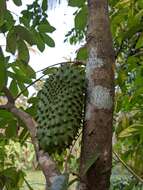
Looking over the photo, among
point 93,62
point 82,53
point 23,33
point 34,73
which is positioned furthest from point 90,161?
point 23,33

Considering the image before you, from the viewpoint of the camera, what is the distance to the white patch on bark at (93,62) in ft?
2.40

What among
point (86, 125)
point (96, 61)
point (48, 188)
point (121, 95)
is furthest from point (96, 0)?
point (121, 95)

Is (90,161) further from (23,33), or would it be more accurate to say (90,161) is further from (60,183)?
(23,33)

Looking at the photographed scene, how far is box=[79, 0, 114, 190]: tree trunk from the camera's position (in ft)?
2.22

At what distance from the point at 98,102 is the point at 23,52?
69cm

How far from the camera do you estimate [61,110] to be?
73 centimetres

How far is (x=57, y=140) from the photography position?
2.34 ft

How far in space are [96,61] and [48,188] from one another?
8.9 inches

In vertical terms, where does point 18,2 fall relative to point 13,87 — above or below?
above

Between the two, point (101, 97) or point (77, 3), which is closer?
point (101, 97)

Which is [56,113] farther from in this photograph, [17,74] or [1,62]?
[17,74]

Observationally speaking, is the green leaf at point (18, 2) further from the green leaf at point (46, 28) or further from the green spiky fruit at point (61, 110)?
the green spiky fruit at point (61, 110)

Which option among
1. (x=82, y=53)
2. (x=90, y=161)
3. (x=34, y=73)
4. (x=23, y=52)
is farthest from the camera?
(x=23, y=52)

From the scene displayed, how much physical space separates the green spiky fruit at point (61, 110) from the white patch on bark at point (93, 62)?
0.07 ft
